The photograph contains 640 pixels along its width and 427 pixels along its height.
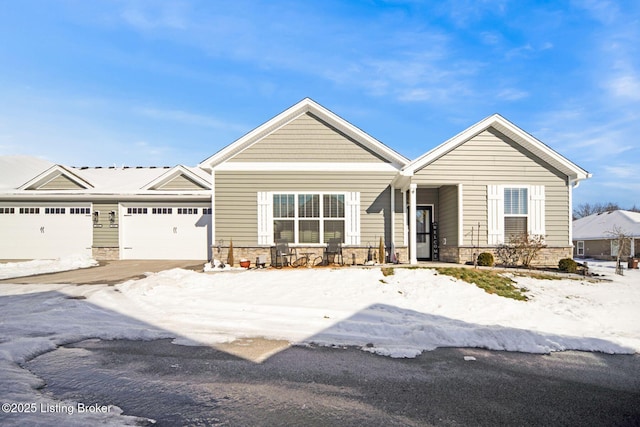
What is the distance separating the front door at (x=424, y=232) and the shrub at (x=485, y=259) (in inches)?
106

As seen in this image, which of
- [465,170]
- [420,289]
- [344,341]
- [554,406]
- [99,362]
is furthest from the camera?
[465,170]

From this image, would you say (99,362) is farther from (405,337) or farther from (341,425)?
(405,337)

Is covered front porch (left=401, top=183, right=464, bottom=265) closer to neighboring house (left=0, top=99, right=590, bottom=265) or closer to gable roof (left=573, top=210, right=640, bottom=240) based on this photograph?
neighboring house (left=0, top=99, right=590, bottom=265)

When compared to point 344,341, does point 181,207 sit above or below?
above

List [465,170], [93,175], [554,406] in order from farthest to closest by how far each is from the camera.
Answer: [93,175], [465,170], [554,406]

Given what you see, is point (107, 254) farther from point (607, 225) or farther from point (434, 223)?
point (607, 225)

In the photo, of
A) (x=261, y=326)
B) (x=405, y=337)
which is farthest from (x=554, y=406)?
(x=261, y=326)

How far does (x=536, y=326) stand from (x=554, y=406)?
3.55 meters

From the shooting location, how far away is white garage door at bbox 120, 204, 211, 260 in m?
17.3

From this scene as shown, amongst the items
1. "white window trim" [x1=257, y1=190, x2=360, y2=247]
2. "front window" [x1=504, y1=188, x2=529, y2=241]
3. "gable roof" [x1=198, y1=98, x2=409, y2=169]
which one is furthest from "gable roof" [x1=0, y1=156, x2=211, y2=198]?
"front window" [x1=504, y1=188, x2=529, y2=241]

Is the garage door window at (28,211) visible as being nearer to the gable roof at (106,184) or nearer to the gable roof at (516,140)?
the gable roof at (106,184)

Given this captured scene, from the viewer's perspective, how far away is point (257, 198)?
1398cm

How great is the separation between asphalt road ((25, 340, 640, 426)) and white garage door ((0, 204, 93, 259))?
45.9ft

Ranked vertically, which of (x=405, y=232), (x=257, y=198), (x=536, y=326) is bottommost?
(x=536, y=326)
